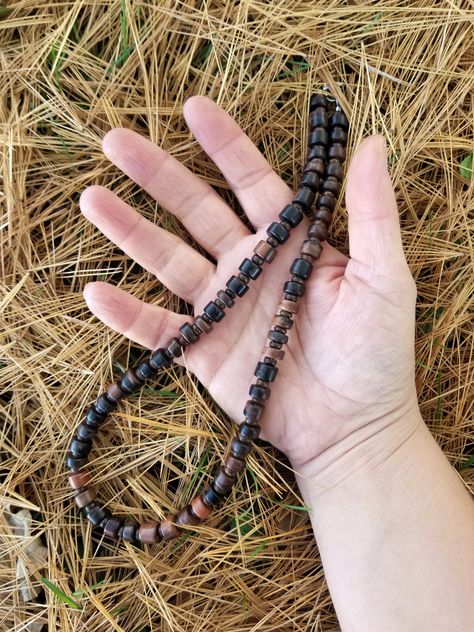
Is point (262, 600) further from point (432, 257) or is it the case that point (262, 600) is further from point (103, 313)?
point (432, 257)

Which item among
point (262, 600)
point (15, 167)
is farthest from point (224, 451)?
point (15, 167)

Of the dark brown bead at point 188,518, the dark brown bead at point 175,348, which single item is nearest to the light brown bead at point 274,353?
the dark brown bead at point 175,348

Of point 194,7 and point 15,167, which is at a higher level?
point 194,7

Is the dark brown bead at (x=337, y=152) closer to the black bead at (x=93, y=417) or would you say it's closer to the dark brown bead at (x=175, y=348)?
the dark brown bead at (x=175, y=348)

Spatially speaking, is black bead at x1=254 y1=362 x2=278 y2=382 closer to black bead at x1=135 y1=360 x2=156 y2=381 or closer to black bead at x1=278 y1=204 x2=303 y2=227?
black bead at x1=135 y1=360 x2=156 y2=381

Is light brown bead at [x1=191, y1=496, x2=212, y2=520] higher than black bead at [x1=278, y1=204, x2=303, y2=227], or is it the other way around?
black bead at [x1=278, y1=204, x2=303, y2=227]

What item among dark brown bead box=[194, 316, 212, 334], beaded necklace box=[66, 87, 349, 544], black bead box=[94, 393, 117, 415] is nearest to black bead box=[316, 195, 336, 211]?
beaded necklace box=[66, 87, 349, 544]
